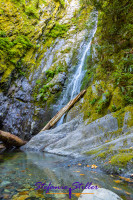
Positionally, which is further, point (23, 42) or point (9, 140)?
point (23, 42)

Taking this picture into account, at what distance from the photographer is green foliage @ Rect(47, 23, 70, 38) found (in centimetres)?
1766

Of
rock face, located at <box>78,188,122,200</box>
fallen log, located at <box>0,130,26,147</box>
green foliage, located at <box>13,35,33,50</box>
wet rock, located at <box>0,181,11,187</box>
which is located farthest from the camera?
green foliage, located at <box>13,35,33,50</box>

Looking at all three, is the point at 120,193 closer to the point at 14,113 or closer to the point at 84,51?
the point at 14,113

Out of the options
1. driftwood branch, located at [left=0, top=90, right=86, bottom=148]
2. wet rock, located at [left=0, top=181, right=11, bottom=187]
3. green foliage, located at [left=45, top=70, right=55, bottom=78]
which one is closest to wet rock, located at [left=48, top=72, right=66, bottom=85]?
green foliage, located at [left=45, top=70, right=55, bottom=78]

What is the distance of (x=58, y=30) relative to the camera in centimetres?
1795

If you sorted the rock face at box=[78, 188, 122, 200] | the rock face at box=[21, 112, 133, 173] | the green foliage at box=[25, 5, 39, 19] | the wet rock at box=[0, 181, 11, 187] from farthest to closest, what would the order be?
the green foliage at box=[25, 5, 39, 19], the rock face at box=[21, 112, 133, 173], the wet rock at box=[0, 181, 11, 187], the rock face at box=[78, 188, 122, 200]

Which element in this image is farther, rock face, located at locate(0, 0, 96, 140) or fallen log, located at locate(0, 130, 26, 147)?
rock face, located at locate(0, 0, 96, 140)

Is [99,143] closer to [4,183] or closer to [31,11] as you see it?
[4,183]

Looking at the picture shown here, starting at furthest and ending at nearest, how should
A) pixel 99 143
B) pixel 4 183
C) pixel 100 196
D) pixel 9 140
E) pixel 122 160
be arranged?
pixel 9 140 → pixel 99 143 → pixel 122 160 → pixel 4 183 → pixel 100 196

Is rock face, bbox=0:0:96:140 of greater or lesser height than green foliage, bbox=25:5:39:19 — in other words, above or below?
below

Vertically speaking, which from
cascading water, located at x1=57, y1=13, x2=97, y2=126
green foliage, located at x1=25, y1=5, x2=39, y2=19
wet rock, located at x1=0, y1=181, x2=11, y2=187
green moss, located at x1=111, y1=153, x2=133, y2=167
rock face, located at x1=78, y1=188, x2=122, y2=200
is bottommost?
wet rock, located at x1=0, y1=181, x2=11, y2=187

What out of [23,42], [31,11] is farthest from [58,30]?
[23,42]

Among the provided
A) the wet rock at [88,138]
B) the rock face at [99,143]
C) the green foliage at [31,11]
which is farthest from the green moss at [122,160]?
the green foliage at [31,11]

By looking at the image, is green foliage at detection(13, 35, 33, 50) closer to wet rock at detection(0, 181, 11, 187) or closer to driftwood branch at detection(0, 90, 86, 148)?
driftwood branch at detection(0, 90, 86, 148)
